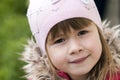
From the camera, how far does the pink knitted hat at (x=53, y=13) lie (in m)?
3.94

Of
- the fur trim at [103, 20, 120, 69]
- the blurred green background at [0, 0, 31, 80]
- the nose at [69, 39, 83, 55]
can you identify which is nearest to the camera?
the nose at [69, 39, 83, 55]

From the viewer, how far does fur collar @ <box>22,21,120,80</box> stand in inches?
166

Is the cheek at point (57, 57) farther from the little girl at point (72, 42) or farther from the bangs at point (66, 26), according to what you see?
the bangs at point (66, 26)

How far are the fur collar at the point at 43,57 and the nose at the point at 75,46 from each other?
38cm

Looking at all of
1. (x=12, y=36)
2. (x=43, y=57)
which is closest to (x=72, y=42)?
(x=43, y=57)

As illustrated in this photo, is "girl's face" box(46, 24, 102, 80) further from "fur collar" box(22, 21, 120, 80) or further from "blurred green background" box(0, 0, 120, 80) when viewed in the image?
"blurred green background" box(0, 0, 120, 80)

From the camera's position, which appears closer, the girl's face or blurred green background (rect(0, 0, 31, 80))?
the girl's face

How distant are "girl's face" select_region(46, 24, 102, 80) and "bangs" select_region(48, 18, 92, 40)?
2 centimetres

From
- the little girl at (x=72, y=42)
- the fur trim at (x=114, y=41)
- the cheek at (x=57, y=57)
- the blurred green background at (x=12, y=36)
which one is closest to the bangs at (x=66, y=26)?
the little girl at (x=72, y=42)

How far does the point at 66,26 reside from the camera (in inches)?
153

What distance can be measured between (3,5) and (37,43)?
4313 millimetres

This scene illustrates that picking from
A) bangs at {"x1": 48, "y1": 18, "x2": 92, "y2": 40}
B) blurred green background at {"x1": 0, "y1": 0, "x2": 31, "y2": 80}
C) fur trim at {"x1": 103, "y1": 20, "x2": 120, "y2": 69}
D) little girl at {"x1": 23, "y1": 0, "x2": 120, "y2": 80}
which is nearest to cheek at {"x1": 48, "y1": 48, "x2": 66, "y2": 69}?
little girl at {"x1": 23, "y1": 0, "x2": 120, "y2": 80}

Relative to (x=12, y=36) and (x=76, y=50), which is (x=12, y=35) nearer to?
(x=12, y=36)

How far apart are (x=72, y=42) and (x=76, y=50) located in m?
0.06
